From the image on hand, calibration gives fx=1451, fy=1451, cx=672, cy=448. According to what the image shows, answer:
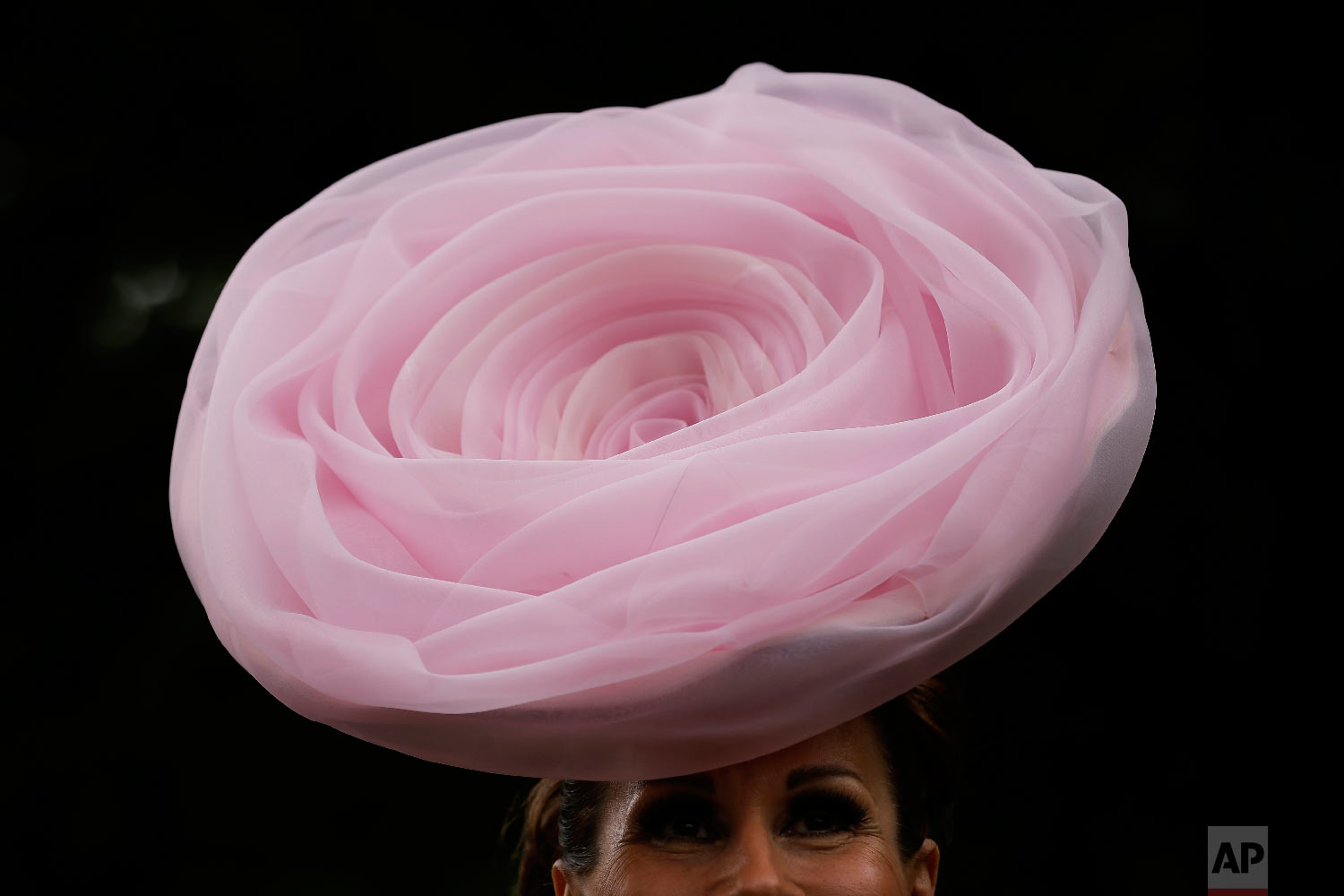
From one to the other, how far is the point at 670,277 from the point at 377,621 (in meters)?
0.35

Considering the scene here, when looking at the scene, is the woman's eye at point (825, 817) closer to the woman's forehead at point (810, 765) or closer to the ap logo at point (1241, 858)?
the woman's forehead at point (810, 765)

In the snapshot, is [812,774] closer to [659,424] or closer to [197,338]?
[659,424]

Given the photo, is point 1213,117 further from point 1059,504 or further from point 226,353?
point 226,353

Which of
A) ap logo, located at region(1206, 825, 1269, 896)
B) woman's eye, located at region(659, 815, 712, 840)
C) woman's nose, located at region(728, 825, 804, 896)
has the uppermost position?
ap logo, located at region(1206, 825, 1269, 896)

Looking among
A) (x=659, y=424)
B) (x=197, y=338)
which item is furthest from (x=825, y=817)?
(x=197, y=338)

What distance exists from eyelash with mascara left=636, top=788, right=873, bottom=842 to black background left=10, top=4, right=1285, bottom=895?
58 cm

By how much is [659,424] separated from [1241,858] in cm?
76

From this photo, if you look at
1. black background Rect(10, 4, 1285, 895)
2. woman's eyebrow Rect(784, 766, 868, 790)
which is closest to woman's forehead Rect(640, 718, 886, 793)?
woman's eyebrow Rect(784, 766, 868, 790)

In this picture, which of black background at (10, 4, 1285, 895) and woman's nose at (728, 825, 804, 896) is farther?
black background at (10, 4, 1285, 895)

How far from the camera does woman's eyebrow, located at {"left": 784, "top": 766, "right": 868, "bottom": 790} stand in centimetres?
93

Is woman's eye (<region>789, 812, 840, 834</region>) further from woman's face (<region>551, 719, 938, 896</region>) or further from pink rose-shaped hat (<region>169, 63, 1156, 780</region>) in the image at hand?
pink rose-shaped hat (<region>169, 63, 1156, 780</region>)

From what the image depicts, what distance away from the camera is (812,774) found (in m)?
0.94

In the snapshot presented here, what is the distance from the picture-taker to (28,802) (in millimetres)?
1521

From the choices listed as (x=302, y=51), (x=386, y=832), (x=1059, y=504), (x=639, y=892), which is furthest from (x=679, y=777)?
(x=302, y=51)
